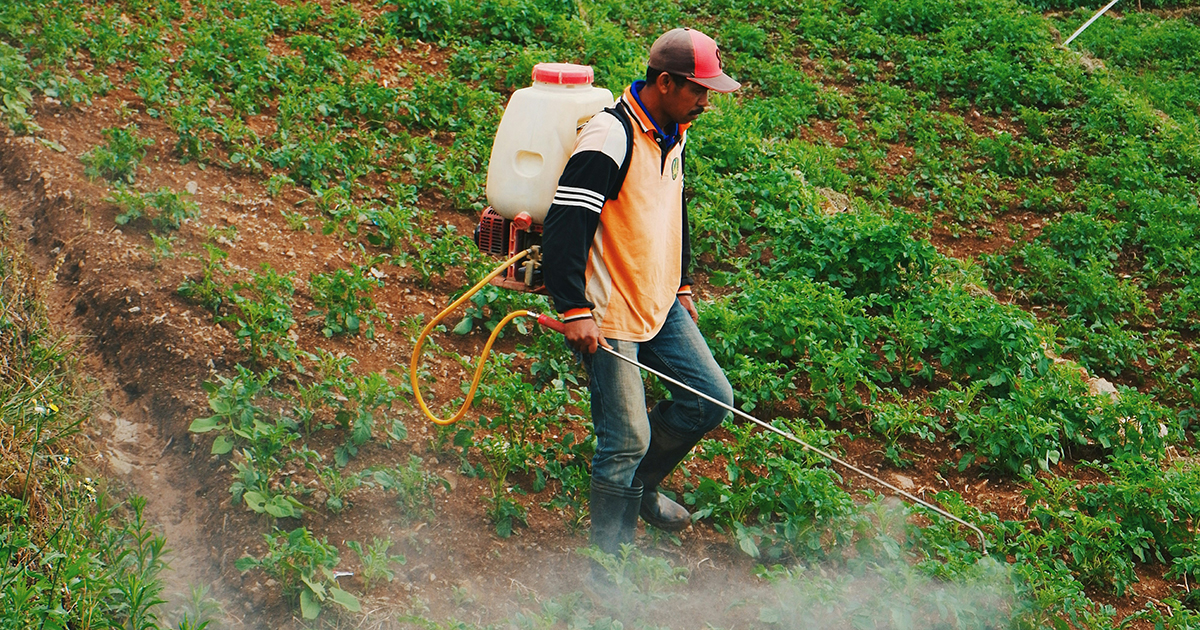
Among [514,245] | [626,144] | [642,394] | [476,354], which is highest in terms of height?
[626,144]

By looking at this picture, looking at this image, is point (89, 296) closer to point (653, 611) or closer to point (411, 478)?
point (411, 478)

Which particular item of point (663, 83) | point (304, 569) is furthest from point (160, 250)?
point (663, 83)

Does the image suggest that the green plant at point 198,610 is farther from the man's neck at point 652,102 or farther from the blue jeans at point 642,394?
the man's neck at point 652,102

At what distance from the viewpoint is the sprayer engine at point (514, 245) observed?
3.46 meters

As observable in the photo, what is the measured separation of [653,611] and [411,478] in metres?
1.09

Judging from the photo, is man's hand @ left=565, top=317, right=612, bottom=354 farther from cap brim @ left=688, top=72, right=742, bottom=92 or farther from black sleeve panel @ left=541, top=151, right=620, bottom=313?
cap brim @ left=688, top=72, right=742, bottom=92

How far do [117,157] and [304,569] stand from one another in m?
3.44

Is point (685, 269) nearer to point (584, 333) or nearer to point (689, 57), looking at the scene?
point (584, 333)

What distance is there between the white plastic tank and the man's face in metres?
0.30

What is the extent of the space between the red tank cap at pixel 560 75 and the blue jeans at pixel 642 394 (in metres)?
0.90

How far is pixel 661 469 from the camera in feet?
12.3

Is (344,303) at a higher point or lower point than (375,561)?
higher

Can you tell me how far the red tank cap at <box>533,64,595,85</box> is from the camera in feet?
11.0

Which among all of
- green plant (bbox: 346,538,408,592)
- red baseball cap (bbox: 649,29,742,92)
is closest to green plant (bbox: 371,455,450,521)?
green plant (bbox: 346,538,408,592)
